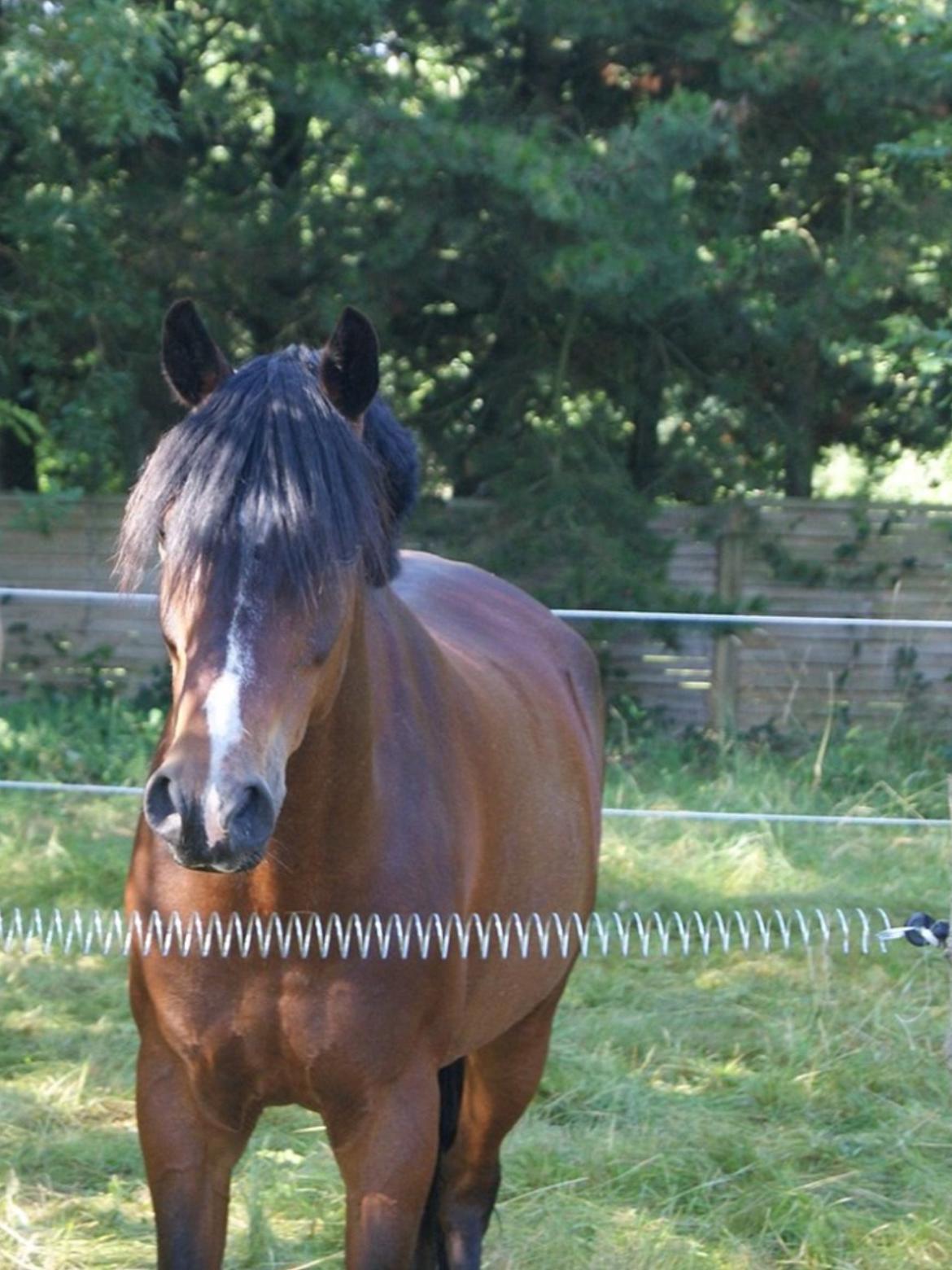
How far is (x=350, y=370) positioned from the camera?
2346 mm

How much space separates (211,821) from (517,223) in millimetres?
7373

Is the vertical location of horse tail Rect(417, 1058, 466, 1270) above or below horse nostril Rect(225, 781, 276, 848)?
below

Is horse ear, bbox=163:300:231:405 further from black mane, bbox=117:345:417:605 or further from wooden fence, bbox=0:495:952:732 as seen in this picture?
wooden fence, bbox=0:495:952:732

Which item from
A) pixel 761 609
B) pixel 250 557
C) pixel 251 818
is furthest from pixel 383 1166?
pixel 761 609

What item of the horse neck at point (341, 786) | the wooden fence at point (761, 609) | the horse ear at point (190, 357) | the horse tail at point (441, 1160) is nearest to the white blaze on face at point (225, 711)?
the horse neck at point (341, 786)

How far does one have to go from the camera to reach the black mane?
209cm

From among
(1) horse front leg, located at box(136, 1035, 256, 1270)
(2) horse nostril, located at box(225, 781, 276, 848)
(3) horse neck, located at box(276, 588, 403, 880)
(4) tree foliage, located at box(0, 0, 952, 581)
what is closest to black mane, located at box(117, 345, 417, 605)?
(3) horse neck, located at box(276, 588, 403, 880)

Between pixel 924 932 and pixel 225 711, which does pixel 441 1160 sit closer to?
pixel 924 932

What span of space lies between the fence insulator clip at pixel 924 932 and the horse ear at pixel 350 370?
3.75ft

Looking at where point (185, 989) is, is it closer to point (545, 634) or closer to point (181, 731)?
point (181, 731)

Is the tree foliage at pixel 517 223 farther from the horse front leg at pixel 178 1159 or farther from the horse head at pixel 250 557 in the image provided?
the horse front leg at pixel 178 1159

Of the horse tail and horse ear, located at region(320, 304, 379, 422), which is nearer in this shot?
horse ear, located at region(320, 304, 379, 422)

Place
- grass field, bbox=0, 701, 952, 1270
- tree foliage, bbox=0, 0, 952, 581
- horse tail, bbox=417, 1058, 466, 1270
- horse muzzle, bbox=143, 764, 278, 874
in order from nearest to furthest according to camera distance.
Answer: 1. horse muzzle, bbox=143, 764, 278, 874
2. horse tail, bbox=417, 1058, 466, 1270
3. grass field, bbox=0, 701, 952, 1270
4. tree foliage, bbox=0, 0, 952, 581

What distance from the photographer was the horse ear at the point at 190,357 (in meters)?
2.31
